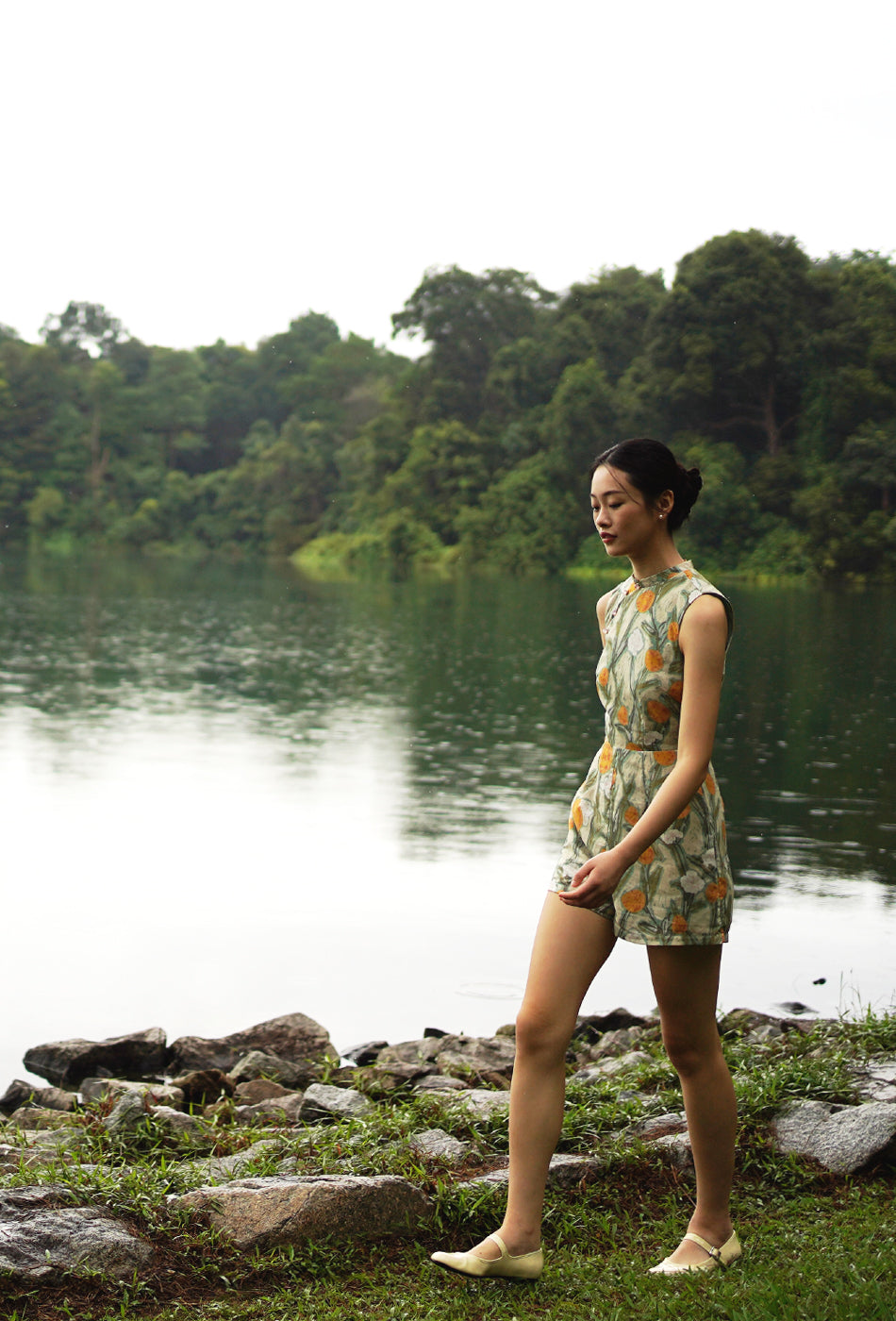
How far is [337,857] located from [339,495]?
69.7 meters

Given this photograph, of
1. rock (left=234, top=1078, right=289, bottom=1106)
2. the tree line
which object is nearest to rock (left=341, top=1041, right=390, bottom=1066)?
rock (left=234, top=1078, right=289, bottom=1106)

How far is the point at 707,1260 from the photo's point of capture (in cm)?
300

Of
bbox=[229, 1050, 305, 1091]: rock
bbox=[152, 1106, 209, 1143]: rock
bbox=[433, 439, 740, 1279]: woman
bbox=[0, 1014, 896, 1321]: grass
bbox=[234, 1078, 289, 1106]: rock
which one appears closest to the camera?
bbox=[0, 1014, 896, 1321]: grass

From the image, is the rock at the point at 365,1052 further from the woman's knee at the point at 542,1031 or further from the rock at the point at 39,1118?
the woman's knee at the point at 542,1031

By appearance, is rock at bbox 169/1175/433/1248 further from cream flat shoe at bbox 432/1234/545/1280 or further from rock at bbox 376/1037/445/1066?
rock at bbox 376/1037/445/1066

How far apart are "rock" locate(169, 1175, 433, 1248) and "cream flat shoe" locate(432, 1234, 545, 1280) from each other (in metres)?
0.28

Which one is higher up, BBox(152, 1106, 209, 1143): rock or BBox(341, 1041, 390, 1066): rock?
BBox(152, 1106, 209, 1143): rock

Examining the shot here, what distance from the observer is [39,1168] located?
3648 millimetres

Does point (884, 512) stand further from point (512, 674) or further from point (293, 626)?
point (512, 674)

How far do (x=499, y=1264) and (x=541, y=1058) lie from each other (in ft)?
1.34

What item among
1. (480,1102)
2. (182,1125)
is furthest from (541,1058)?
(182,1125)

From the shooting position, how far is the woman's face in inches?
121

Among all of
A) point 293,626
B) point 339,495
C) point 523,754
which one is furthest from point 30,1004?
point 339,495

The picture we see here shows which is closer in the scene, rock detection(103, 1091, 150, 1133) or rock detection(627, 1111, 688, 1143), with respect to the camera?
rock detection(627, 1111, 688, 1143)
